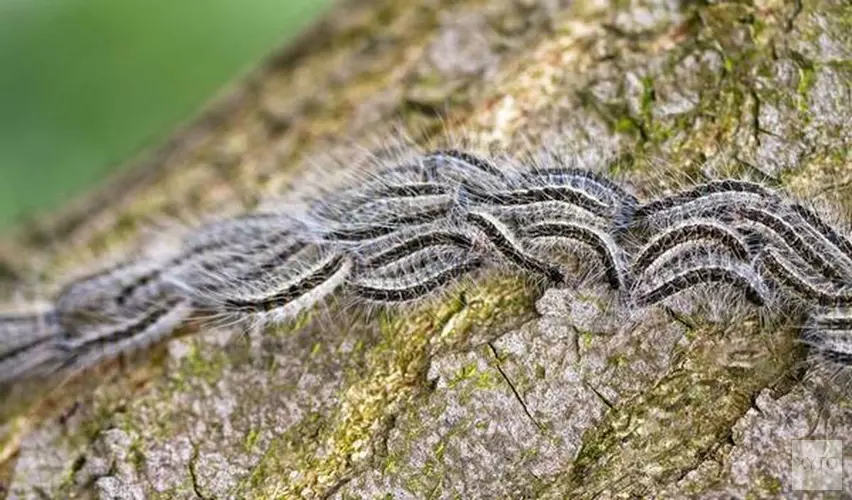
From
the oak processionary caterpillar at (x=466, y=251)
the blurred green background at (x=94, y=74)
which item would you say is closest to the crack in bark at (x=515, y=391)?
the oak processionary caterpillar at (x=466, y=251)

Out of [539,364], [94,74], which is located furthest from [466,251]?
[94,74]

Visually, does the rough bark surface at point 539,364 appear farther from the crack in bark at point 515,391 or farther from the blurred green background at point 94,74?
the blurred green background at point 94,74

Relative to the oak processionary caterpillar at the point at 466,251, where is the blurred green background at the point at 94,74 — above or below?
above

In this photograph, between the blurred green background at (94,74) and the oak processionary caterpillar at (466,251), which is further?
the blurred green background at (94,74)

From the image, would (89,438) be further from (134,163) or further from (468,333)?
(134,163)

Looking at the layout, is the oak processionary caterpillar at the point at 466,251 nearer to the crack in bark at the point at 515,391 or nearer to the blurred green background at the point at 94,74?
the crack in bark at the point at 515,391

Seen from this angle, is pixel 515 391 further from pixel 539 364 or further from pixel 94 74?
pixel 94 74

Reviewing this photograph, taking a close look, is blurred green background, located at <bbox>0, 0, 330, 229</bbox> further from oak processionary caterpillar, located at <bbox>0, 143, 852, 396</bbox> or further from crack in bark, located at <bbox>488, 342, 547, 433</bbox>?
crack in bark, located at <bbox>488, 342, 547, 433</bbox>

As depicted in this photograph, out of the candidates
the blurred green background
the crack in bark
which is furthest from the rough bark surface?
the blurred green background
